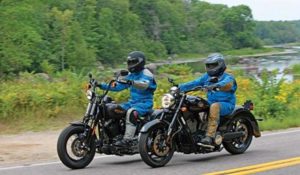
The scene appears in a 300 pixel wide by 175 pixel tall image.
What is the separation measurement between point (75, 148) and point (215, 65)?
255 centimetres

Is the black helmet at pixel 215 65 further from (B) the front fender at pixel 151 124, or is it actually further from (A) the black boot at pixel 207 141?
(B) the front fender at pixel 151 124

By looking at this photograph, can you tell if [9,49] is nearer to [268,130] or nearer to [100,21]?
[268,130]

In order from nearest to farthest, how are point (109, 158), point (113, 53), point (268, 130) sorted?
point (109, 158), point (268, 130), point (113, 53)

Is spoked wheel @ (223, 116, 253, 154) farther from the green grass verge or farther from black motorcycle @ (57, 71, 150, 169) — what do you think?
the green grass verge

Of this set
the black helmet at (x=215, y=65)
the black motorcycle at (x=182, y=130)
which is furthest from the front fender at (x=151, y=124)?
the black helmet at (x=215, y=65)

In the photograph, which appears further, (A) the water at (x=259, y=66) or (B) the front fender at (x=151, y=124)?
(A) the water at (x=259, y=66)

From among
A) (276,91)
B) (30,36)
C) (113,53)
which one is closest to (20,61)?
(30,36)

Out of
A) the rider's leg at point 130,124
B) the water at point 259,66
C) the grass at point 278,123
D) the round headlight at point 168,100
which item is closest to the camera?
the round headlight at point 168,100

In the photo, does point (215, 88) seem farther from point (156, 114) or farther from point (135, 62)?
point (135, 62)

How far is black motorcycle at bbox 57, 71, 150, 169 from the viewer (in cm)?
825

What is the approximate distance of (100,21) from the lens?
108 m

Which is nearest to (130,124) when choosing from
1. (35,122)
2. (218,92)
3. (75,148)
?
(75,148)

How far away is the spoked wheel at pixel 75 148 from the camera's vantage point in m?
8.16

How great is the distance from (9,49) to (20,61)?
1907 mm
